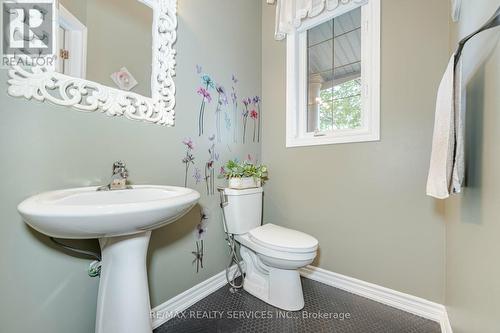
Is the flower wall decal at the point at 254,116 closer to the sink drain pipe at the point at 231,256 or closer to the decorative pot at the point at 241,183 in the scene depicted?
the decorative pot at the point at 241,183

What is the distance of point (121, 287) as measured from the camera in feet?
2.72

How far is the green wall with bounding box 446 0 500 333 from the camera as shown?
0.61 meters

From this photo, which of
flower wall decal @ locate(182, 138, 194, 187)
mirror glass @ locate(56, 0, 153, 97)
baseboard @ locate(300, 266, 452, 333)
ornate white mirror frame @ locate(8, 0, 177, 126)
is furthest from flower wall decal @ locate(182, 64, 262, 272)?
baseboard @ locate(300, 266, 452, 333)

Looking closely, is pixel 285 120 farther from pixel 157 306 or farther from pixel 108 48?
pixel 157 306

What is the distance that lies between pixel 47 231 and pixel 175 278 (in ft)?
2.66

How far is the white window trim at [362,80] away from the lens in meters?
1.39

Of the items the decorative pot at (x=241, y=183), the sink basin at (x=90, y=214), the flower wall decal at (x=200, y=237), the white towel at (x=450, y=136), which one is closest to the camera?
the sink basin at (x=90, y=214)

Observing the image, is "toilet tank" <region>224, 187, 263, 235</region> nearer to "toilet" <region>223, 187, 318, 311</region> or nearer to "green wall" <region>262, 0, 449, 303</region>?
"toilet" <region>223, 187, 318, 311</region>

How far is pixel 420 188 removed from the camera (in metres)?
1.26

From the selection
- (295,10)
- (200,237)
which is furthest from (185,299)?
(295,10)

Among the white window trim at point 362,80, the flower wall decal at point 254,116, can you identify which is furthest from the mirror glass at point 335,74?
the flower wall decal at point 254,116

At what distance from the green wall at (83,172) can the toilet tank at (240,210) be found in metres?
0.11

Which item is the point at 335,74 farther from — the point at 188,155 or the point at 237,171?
the point at 188,155

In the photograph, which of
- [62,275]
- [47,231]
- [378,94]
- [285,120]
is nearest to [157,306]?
[62,275]
